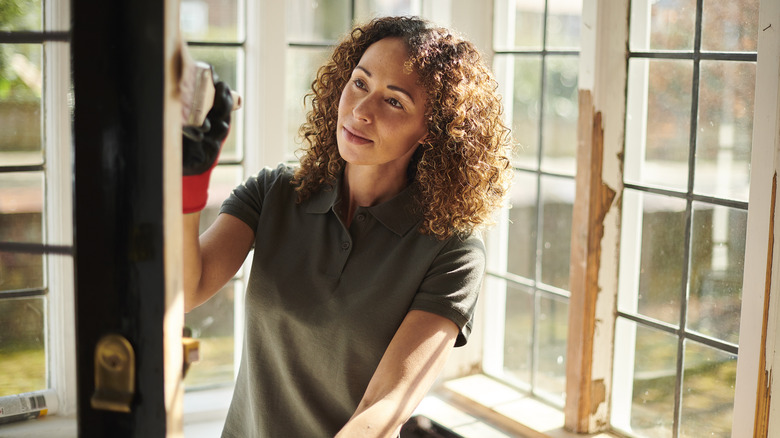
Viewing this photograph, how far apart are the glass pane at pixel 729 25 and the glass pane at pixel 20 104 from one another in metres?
1.35

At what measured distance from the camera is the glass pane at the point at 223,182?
2.08 metres

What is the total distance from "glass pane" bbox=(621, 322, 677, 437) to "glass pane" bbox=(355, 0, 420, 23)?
1051 millimetres

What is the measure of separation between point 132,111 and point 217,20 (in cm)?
139

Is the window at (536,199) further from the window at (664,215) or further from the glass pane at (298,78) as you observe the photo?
the glass pane at (298,78)

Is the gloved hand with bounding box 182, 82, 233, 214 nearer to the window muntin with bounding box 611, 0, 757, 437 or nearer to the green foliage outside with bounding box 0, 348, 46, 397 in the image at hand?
the green foliage outside with bounding box 0, 348, 46, 397

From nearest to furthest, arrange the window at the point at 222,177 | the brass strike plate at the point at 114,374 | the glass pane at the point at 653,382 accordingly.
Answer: the brass strike plate at the point at 114,374
the glass pane at the point at 653,382
the window at the point at 222,177

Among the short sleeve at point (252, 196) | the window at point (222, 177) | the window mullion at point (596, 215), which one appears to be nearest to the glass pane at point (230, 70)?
the window at point (222, 177)

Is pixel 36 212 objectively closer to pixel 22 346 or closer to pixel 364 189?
pixel 22 346

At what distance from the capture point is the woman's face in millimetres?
1352

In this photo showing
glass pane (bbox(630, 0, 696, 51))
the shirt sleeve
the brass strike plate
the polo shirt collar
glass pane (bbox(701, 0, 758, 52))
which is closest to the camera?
the brass strike plate

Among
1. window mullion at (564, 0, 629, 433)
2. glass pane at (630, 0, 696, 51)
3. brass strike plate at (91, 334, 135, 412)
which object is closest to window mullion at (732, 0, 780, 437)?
glass pane at (630, 0, 696, 51)

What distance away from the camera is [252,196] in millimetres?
1467

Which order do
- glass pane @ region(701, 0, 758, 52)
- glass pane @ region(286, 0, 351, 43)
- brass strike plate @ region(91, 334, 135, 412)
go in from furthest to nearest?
glass pane @ region(286, 0, 351, 43) < glass pane @ region(701, 0, 758, 52) < brass strike plate @ region(91, 334, 135, 412)

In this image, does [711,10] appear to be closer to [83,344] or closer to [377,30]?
[377,30]
